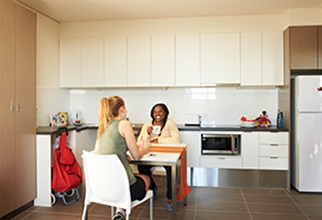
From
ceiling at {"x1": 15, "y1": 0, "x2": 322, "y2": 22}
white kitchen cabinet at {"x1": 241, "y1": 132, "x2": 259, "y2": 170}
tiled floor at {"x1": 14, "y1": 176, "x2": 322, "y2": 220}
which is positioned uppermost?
ceiling at {"x1": 15, "y1": 0, "x2": 322, "y2": 22}

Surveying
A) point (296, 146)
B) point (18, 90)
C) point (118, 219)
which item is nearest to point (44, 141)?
point (18, 90)

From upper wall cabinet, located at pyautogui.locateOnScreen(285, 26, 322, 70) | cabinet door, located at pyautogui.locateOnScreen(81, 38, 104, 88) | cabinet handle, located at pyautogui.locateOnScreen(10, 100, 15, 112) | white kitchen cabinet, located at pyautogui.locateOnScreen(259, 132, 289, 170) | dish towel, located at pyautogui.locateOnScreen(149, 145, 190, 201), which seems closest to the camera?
dish towel, located at pyautogui.locateOnScreen(149, 145, 190, 201)

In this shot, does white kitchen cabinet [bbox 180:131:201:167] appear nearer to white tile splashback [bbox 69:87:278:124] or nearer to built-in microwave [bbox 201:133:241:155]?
built-in microwave [bbox 201:133:241:155]

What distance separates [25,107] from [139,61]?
1838mm

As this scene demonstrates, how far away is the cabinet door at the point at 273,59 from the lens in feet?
13.8

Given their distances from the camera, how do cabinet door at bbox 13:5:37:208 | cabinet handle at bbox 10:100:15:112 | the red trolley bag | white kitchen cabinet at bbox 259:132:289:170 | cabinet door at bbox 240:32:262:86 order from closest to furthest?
cabinet handle at bbox 10:100:15:112, cabinet door at bbox 13:5:37:208, the red trolley bag, white kitchen cabinet at bbox 259:132:289:170, cabinet door at bbox 240:32:262:86

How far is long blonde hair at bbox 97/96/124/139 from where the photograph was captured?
7.75ft

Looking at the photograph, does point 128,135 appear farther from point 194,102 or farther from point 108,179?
point 194,102

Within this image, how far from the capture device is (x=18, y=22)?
309 centimetres

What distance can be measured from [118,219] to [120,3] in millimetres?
2641

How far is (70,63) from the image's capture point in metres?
4.64

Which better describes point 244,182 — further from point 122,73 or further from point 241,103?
point 122,73

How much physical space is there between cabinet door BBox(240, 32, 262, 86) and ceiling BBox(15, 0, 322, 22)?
1.12ft

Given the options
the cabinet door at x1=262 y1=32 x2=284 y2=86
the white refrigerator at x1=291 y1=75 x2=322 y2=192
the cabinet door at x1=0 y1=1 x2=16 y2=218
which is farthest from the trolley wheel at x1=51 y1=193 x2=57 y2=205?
the cabinet door at x1=262 y1=32 x2=284 y2=86
